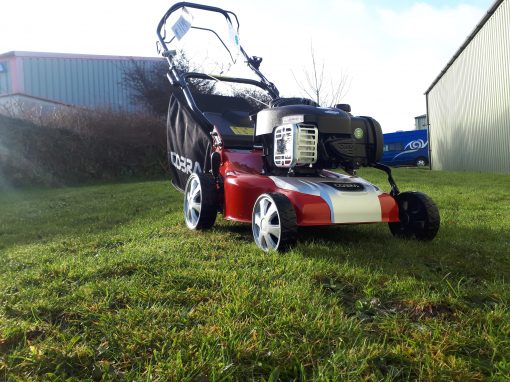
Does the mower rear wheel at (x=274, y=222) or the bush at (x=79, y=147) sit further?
the bush at (x=79, y=147)

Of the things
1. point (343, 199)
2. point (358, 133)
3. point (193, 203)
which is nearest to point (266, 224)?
point (343, 199)

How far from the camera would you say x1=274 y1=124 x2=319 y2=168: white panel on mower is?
3277 millimetres

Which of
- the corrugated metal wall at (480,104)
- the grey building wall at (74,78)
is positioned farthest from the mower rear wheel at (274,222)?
the grey building wall at (74,78)

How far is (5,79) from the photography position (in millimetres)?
19312

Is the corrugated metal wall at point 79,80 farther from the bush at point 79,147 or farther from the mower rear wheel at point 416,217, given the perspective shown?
the mower rear wheel at point 416,217

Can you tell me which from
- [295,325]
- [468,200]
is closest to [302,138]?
[295,325]

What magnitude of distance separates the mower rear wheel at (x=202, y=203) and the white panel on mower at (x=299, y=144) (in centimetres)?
82

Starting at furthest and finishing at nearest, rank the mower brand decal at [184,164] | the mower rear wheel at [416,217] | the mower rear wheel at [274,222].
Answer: the mower brand decal at [184,164]
the mower rear wheel at [416,217]
the mower rear wheel at [274,222]

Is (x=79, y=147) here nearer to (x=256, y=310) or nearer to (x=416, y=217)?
(x=416, y=217)

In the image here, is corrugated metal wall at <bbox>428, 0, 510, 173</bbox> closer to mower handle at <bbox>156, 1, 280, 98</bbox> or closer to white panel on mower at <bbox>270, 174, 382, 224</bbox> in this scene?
mower handle at <bbox>156, 1, 280, 98</bbox>

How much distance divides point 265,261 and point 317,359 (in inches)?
48.1

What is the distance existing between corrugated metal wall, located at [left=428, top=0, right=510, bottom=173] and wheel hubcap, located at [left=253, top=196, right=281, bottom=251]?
41.0 ft

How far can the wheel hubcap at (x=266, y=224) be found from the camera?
3.14m

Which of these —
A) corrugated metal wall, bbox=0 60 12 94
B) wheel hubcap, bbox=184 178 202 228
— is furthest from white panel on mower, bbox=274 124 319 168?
corrugated metal wall, bbox=0 60 12 94
